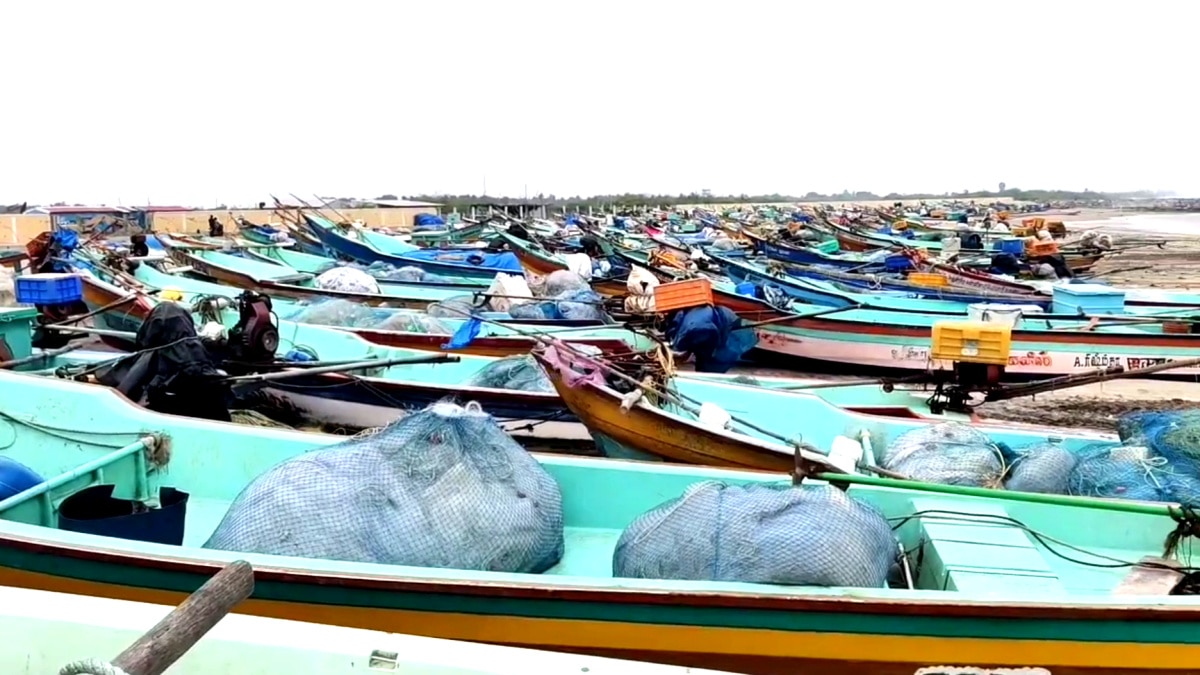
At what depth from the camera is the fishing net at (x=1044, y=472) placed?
4996 mm

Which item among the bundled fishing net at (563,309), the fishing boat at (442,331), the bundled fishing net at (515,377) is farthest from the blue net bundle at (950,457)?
the bundled fishing net at (563,309)

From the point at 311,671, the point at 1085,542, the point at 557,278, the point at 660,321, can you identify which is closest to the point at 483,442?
the point at 311,671

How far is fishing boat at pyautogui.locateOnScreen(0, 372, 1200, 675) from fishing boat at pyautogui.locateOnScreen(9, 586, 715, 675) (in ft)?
3.65

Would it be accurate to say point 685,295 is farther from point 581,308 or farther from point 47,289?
point 47,289

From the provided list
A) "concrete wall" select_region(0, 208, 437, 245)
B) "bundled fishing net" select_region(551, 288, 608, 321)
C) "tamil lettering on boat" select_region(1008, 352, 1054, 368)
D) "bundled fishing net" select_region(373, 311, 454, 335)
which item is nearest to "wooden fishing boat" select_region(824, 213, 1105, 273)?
"tamil lettering on boat" select_region(1008, 352, 1054, 368)

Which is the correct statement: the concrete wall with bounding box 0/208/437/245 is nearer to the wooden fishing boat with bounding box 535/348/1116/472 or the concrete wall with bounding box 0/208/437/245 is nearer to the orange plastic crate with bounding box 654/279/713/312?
the orange plastic crate with bounding box 654/279/713/312

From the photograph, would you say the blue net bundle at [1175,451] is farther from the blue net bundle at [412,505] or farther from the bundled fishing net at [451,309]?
the bundled fishing net at [451,309]

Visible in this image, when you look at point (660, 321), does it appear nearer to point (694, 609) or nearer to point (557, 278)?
point (557, 278)

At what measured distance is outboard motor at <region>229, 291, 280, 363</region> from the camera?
7.20 m

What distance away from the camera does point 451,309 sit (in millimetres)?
11750

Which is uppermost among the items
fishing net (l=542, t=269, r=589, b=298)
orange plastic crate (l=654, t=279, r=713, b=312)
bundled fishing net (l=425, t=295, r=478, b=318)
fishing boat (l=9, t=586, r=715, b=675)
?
orange plastic crate (l=654, t=279, r=713, b=312)

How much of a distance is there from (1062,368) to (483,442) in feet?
29.7

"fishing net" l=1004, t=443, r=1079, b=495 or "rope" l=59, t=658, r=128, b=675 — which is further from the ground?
"rope" l=59, t=658, r=128, b=675

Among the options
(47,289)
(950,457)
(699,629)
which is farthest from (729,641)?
(47,289)
